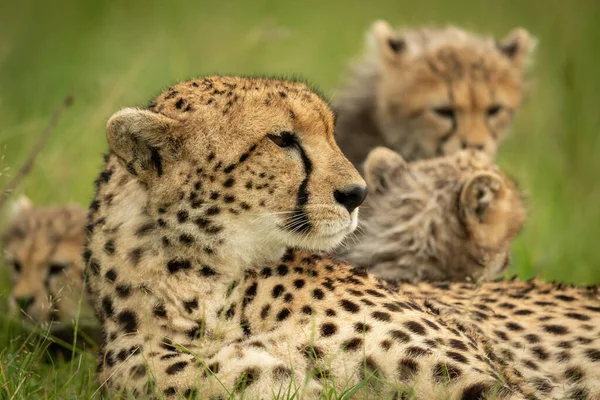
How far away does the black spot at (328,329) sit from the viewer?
277 centimetres

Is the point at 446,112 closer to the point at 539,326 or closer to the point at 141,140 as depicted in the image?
the point at 539,326

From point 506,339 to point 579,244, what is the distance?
2568mm

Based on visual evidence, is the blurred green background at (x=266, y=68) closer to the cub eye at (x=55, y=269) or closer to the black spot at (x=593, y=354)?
the cub eye at (x=55, y=269)

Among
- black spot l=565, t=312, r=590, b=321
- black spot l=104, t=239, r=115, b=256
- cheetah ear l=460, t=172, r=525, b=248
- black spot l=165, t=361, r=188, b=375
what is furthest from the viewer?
cheetah ear l=460, t=172, r=525, b=248

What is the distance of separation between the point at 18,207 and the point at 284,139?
2335mm

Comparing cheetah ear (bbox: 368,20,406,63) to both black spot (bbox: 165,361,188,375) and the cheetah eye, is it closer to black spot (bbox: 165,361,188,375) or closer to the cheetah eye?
the cheetah eye

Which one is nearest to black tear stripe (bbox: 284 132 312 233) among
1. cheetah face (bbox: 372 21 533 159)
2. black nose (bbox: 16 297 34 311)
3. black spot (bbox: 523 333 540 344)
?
black spot (bbox: 523 333 540 344)

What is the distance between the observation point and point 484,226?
165 inches

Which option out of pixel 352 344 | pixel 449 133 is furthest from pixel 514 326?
pixel 449 133

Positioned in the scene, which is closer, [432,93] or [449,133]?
[449,133]

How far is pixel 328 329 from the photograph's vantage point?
109 inches

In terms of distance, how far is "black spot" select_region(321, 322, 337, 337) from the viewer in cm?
277

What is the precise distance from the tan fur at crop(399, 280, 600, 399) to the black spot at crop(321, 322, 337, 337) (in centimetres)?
54

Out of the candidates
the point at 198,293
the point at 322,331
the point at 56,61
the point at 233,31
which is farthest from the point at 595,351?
the point at 233,31
